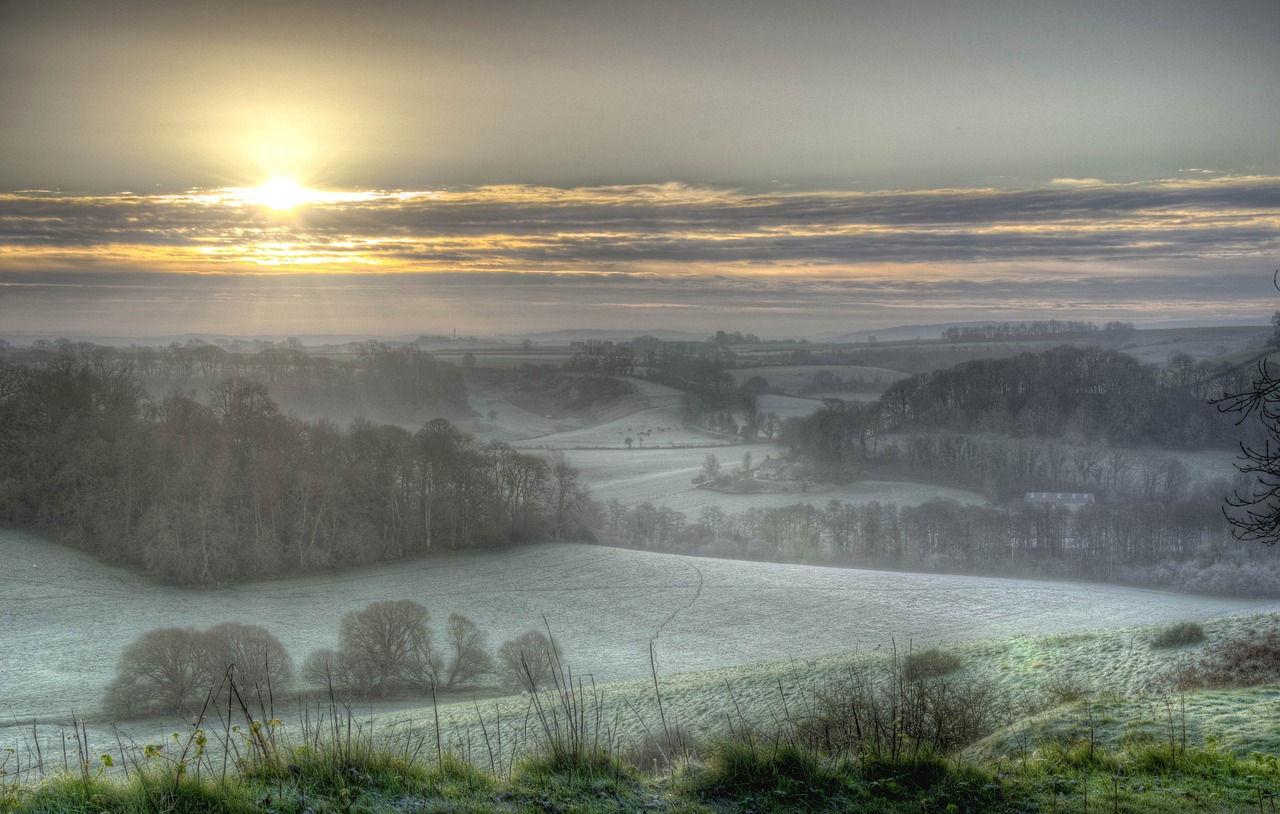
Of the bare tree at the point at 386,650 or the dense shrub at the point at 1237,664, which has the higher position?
the dense shrub at the point at 1237,664

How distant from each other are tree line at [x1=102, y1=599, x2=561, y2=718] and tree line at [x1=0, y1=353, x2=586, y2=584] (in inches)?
478

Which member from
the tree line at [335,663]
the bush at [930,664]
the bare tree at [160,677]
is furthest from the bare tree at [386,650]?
the bush at [930,664]

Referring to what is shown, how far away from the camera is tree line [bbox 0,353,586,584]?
A: 35656mm

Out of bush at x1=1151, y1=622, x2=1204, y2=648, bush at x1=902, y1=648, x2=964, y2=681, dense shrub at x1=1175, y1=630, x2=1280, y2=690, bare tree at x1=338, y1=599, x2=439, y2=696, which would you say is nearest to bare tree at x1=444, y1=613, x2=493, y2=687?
bare tree at x1=338, y1=599, x2=439, y2=696

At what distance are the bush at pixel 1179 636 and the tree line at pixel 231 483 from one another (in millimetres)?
30246

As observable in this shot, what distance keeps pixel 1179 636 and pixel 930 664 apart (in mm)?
5136

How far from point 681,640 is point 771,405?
158ft

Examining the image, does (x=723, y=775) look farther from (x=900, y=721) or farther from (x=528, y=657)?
(x=528, y=657)

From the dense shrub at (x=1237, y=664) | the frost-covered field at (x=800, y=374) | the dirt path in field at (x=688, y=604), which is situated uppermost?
the dense shrub at (x=1237, y=664)

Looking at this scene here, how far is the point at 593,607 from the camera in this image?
1350 inches

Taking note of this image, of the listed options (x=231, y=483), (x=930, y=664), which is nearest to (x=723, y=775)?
(x=930, y=664)

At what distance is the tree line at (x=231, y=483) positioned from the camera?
35.7 metres

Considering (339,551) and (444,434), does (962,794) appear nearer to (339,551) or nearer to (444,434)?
(339,551)

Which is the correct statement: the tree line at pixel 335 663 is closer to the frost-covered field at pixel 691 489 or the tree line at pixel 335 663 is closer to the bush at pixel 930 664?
the bush at pixel 930 664
